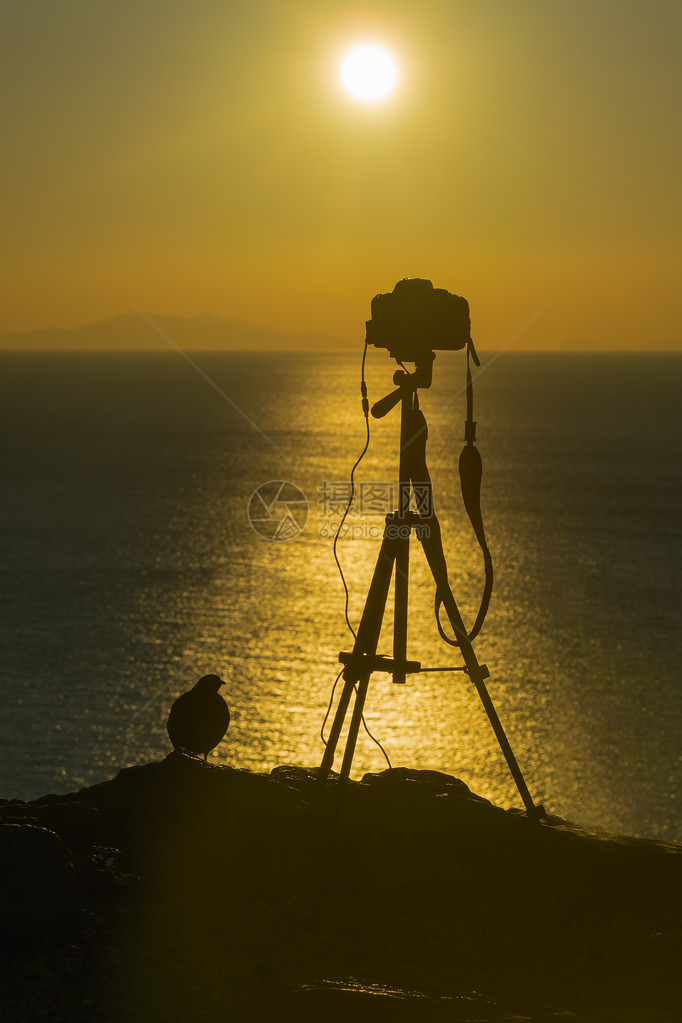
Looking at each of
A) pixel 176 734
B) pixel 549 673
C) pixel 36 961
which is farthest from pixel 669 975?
pixel 549 673

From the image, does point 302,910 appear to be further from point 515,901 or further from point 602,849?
point 602,849

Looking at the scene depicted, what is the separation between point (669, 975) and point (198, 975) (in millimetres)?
2684

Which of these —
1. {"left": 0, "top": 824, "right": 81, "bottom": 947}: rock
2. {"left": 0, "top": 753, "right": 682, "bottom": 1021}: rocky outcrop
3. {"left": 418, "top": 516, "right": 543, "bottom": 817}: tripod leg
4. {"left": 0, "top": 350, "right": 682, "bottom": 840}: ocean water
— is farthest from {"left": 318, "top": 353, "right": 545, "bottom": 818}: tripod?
{"left": 0, "top": 350, "right": 682, "bottom": 840}: ocean water

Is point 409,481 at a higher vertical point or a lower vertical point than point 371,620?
higher

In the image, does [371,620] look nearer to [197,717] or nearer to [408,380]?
[408,380]

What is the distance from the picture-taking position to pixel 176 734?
8.80 m

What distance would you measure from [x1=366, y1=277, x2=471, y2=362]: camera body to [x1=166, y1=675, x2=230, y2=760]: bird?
3.39 m

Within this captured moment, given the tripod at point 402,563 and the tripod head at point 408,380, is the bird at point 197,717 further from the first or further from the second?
the tripod head at point 408,380

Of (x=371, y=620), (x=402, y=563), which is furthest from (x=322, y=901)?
(x=402, y=563)

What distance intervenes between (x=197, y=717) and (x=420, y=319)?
3.90 metres

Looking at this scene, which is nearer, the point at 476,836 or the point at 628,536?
the point at 476,836

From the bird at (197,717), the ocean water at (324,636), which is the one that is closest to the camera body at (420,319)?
the bird at (197,717)

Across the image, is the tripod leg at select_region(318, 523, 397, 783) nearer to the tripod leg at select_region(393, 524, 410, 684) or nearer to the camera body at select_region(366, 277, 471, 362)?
the tripod leg at select_region(393, 524, 410, 684)

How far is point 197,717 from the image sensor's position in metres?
8.79
